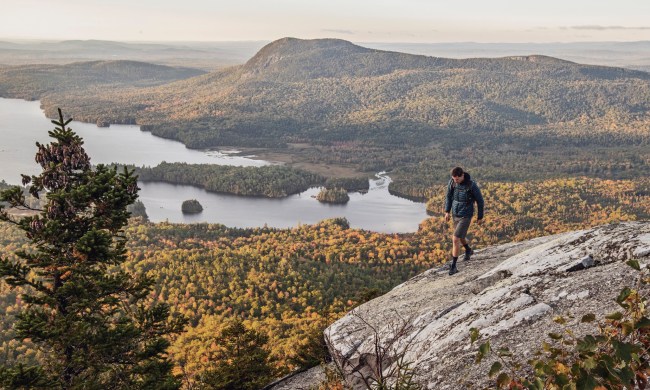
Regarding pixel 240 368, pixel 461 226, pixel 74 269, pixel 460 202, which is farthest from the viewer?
pixel 240 368

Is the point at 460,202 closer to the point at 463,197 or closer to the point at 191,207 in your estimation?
the point at 463,197

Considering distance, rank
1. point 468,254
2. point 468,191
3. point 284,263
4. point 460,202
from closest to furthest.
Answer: point 468,191, point 460,202, point 468,254, point 284,263

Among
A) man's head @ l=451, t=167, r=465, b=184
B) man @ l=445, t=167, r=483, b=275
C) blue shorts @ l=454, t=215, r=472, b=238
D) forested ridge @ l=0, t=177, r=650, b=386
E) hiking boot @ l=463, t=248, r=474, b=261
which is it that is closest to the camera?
man's head @ l=451, t=167, r=465, b=184

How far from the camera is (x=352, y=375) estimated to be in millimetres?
12789

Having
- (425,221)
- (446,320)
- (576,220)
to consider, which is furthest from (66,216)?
(576,220)

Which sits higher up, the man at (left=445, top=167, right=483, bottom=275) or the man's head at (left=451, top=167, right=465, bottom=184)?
the man's head at (left=451, top=167, right=465, bottom=184)

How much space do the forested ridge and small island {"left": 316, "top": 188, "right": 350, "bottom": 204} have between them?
33601 millimetres

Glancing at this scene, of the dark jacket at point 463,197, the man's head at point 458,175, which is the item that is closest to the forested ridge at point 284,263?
the dark jacket at point 463,197

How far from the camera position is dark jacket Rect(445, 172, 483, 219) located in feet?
57.9

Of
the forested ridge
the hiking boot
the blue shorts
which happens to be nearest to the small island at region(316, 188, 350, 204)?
the forested ridge

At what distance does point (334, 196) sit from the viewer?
7618 inches

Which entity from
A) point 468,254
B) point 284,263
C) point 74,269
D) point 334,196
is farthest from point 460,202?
point 334,196

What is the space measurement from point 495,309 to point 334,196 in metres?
182

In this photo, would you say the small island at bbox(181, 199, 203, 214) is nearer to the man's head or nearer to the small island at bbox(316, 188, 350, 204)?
the small island at bbox(316, 188, 350, 204)
